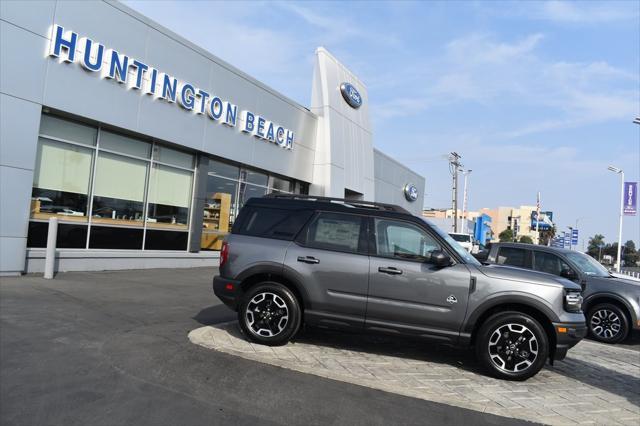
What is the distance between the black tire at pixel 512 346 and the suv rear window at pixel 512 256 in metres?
4.52

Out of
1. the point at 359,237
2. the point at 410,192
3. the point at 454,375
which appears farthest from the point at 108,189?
the point at 410,192

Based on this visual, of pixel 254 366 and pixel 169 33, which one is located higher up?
pixel 169 33

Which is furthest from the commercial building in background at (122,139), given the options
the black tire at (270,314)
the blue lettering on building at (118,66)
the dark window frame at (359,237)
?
the dark window frame at (359,237)

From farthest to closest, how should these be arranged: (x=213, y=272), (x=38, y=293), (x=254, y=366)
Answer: (x=213, y=272), (x=38, y=293), (x=254, y=366)

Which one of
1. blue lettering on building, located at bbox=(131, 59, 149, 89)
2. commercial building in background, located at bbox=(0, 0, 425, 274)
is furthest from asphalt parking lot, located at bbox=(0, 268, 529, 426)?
blue lettering on building, located at bbox=(131, 59, 149, 89)

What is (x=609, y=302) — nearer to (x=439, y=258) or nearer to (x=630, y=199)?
(x=439, y=258)

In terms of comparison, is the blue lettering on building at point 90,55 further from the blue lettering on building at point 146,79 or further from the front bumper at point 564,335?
the front bumper at point 564,335

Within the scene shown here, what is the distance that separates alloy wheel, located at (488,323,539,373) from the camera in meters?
5.24

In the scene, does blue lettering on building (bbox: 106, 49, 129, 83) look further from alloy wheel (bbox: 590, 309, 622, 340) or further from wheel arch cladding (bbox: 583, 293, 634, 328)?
alloy wheel (bbox: 590, 309, 622, 340)

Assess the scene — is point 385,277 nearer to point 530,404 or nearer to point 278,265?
point 278,265

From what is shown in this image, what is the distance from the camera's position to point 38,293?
322 inches

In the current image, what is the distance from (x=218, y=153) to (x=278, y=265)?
389 inches

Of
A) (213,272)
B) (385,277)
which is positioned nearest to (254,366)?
(385,277)

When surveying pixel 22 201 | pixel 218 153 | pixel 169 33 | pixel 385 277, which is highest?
pixel 169 33
